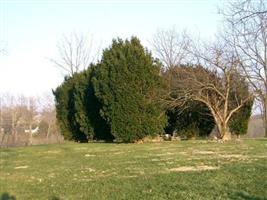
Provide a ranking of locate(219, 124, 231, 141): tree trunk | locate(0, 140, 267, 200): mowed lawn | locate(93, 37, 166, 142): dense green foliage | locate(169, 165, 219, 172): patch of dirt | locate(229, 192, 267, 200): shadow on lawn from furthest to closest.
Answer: locate(219, 124, 231, 141): tree trunk
locate(93, 37, 166, 142): dense green foliage
locate(169, 165, 219, 172): patch of dirt
locate(0, 140, 267, 200): mowed lawn
locate(229, 192, 267, 200): shadow on lawn

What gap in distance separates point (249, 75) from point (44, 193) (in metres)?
35.7

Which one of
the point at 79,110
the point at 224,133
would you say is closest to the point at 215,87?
the point at 224,133

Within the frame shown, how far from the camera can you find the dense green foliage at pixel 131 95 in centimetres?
3828

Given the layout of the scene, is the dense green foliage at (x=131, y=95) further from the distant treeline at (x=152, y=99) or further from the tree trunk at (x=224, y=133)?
the tree trunk at (x=224, y=133)

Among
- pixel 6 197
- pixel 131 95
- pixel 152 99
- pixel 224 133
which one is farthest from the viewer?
pixel 224 133

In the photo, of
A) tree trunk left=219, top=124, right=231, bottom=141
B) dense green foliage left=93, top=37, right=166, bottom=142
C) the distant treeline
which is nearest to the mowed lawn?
dense green foliage left=93, top=37, right=166, bottom=142

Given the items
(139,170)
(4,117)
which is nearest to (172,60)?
(4,117)

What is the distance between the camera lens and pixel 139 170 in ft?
54.4

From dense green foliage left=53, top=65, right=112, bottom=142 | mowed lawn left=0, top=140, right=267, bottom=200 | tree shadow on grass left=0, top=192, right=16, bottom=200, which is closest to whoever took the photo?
mowed lawn left=0, top=140, right=267, bottom=200

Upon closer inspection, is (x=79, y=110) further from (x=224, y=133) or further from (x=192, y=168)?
(x=192, y=168)

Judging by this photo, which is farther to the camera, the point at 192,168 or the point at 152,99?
the point at 152,99

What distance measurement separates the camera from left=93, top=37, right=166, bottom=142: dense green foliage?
38.3m

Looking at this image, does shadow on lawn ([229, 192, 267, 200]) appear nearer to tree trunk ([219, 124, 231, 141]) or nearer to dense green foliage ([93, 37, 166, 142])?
dense green foliage ([93, 37, 166, 142])

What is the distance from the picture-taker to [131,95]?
38.2 metres
